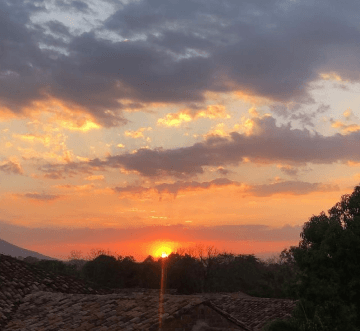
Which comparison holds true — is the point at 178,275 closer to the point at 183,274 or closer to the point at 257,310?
the point at 183,274

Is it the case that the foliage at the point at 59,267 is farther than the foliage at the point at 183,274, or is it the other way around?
the foliage at the point at 183,274

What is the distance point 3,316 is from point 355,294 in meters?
14.2

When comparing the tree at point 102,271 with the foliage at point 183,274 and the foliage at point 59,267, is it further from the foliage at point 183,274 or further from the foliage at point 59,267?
the foliage at point 59,267

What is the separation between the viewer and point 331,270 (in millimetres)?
22750

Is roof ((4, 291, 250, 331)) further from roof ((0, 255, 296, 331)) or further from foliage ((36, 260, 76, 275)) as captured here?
foliage ((36, 260, 76, 275))

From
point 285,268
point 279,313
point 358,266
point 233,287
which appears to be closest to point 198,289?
point 233,287

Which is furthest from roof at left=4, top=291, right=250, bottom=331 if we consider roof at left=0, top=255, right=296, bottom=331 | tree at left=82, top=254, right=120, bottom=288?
tree at left=82, top=254, right=120, bottom=288

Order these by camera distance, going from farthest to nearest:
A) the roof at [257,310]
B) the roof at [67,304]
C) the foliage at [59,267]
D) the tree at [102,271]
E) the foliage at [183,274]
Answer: the foliage at [183,274] → the tree at [102,271] → the foliage at [59,267] → the roof at [257,310] → the roof at [67,304]

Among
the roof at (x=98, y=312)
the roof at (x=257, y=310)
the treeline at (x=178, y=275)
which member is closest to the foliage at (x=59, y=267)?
the treeline at (x=178, y=275)

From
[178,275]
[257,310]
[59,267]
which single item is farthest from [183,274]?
[257,310]

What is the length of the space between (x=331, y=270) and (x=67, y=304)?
433 inches

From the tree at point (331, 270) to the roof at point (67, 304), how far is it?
3.47 meters

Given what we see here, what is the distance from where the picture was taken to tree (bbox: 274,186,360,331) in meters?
21.8

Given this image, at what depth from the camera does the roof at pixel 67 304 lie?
16234 millimetres
